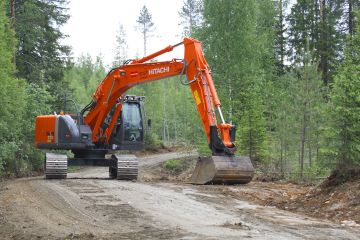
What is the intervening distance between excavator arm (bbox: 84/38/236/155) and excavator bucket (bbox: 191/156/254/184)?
299 millimetres

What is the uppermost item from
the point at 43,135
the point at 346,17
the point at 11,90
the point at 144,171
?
the point at 346,17

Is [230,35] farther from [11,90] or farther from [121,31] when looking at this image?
[121,31]

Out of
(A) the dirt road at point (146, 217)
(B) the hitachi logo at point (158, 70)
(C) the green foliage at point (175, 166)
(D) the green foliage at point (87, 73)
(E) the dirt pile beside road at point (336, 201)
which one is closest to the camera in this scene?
(A) the dirt road at point (146, 217)

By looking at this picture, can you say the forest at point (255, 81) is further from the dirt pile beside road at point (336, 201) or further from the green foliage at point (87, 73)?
the green foliage at point (87, 73)

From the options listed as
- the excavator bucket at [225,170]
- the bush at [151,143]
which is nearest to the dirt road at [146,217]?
the excavator bucket at [225,170]

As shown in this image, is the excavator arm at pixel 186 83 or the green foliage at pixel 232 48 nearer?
the excavator arm at pixel 186 83

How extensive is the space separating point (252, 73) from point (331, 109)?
11.1 meters

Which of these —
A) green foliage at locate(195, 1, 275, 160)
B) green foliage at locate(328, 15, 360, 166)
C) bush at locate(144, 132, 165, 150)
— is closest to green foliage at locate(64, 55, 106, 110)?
bush at locate(144, 132, 165, 150)

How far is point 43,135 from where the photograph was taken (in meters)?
18.9

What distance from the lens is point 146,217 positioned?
9.40m

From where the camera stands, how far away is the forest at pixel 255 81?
706 inches

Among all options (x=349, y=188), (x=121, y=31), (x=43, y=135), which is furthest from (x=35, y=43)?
(x=121, y=31)

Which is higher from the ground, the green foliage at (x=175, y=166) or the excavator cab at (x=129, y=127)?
the excavator cab at (x=129, y=127)

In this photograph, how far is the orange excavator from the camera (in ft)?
50.2
